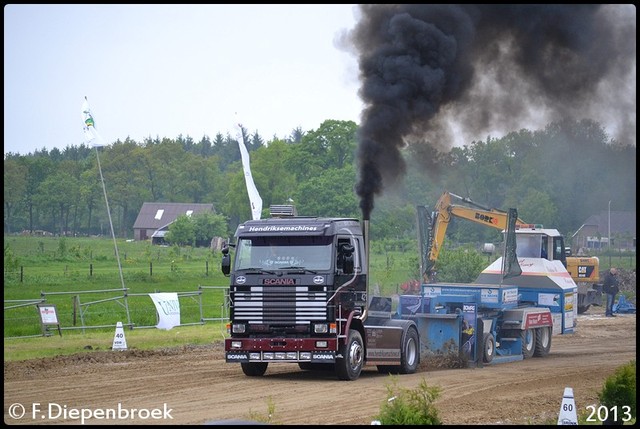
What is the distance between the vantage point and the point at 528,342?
25.2 m

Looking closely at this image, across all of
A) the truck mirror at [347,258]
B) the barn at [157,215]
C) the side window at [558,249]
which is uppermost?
the barn at [157,215]

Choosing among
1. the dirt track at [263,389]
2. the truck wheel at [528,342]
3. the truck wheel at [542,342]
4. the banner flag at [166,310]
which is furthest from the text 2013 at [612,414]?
the banner flag at [166,310]

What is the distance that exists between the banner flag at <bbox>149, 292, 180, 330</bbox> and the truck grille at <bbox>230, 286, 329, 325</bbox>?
39.6 ft

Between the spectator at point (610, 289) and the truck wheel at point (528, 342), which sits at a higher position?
the spectator at point (610, 289)

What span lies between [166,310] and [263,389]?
45.6 ft

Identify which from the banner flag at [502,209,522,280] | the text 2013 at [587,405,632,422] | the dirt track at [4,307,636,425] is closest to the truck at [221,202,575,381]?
the dirt track at [4,307,636,425]

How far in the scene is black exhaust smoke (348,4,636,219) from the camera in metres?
24.0

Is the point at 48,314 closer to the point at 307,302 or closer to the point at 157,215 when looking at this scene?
the point at 307,302

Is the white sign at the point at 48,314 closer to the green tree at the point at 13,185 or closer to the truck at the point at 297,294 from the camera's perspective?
the truck at the point at 297,294

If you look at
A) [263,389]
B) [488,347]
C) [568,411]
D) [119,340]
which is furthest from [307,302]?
[119,340]

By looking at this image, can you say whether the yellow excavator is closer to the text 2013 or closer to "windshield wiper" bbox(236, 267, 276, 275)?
"windshield wiper" bbox(236, 267, 276, 275)

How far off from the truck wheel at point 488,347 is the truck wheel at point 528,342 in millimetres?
1816

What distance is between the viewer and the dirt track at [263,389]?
1455 centimetres

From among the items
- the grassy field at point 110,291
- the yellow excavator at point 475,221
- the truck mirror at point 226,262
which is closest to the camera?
the truck mirror at point 226,262
